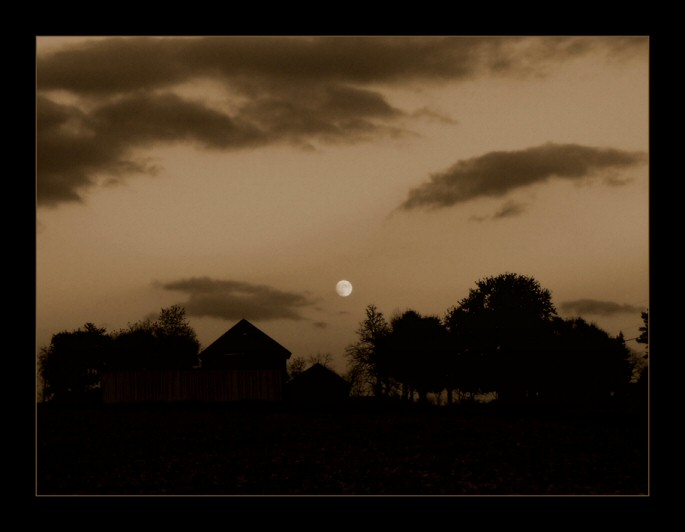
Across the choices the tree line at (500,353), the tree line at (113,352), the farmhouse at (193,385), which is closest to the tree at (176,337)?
the tree line at (113,352)

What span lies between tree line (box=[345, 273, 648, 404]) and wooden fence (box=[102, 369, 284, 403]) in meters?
20.5

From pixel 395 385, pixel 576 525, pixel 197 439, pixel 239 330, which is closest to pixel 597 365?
pixel 395 385

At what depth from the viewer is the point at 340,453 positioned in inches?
920

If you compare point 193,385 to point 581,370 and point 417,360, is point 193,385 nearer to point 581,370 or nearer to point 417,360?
point 417,360

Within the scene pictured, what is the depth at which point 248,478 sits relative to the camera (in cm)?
2030

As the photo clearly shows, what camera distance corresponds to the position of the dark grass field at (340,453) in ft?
63.9

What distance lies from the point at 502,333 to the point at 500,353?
2030mm

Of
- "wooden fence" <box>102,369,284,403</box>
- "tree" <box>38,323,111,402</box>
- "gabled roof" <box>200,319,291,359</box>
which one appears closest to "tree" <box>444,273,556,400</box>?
"gabled roof" <box>200,319,291,359</box>

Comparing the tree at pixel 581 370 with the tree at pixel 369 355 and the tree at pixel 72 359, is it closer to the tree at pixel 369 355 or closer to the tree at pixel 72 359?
the tree at pixel 369 355
